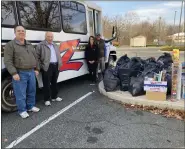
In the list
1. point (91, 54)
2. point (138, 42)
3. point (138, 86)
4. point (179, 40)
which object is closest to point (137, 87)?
point (138, 86)

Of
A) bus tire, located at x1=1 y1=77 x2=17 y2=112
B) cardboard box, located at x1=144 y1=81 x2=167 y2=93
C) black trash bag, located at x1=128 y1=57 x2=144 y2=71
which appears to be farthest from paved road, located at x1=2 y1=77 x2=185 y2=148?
black trash bag, located at x1=128 y1=57 x2=144 y2=71

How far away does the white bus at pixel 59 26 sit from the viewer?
4461mm

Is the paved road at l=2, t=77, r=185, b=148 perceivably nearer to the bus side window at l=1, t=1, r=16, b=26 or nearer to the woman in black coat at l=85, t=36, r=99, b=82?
the bus side window at l=1, t=1, r=16, b=26

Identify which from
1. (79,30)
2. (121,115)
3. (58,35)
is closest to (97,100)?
(121,115)

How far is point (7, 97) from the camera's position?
4637 millimetres

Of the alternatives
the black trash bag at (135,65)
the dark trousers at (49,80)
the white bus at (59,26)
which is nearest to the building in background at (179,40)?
the white bus at (59,26)

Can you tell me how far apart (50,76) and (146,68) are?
251 centimetres

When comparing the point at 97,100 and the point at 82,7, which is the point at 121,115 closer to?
the point at 97,100

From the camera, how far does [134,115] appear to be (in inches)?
176

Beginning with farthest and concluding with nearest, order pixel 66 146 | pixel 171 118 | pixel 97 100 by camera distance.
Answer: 1. pixel 97 100
2. pixel 171 118
3. pixel 66 146

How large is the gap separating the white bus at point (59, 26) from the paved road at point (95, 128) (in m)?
0.86

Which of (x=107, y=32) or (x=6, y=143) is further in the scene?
(x=107, y=32)

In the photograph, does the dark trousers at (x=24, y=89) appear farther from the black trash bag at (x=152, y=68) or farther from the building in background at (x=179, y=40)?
the building in background at (x=179, y=40)

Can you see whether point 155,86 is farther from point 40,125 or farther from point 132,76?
point 40,125
